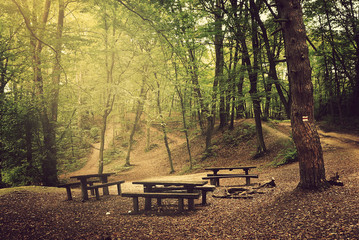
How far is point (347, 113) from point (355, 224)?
2028 centimetres

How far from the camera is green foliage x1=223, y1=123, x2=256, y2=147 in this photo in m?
17.6

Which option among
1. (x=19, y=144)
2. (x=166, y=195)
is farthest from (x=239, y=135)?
(x=19, y=144)

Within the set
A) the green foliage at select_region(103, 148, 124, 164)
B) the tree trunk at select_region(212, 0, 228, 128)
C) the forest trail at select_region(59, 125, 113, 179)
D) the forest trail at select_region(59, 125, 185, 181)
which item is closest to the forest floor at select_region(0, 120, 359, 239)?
the tree trunk at select_region(212, 0, 228, 128)

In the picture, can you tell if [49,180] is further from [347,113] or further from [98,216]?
[347,113]

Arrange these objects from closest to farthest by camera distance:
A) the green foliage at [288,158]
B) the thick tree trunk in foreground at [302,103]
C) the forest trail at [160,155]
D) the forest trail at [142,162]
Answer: the thick tree trunk in foreground at [302,103] → the forest trail at [160,155] → the green foliage at [288,158] → the forest trail at [142,162]

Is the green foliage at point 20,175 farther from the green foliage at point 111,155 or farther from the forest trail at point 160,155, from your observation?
the green foliage at point 111,155

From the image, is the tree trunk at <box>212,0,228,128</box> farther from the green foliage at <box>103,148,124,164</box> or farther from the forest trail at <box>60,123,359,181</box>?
the green foliage at <box>103,148,124,164</box>

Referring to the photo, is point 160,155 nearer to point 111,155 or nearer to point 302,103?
point 111,155

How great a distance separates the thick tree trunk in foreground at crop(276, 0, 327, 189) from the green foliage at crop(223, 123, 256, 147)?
39.9ft

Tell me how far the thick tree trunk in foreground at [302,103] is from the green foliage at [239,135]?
1216 centimetres

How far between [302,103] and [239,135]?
13.2m

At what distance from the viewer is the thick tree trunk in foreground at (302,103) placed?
5250mm

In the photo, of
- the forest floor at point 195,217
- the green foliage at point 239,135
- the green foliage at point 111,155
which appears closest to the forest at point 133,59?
→ the green foliage at point 239,135

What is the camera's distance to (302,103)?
5.41 m
